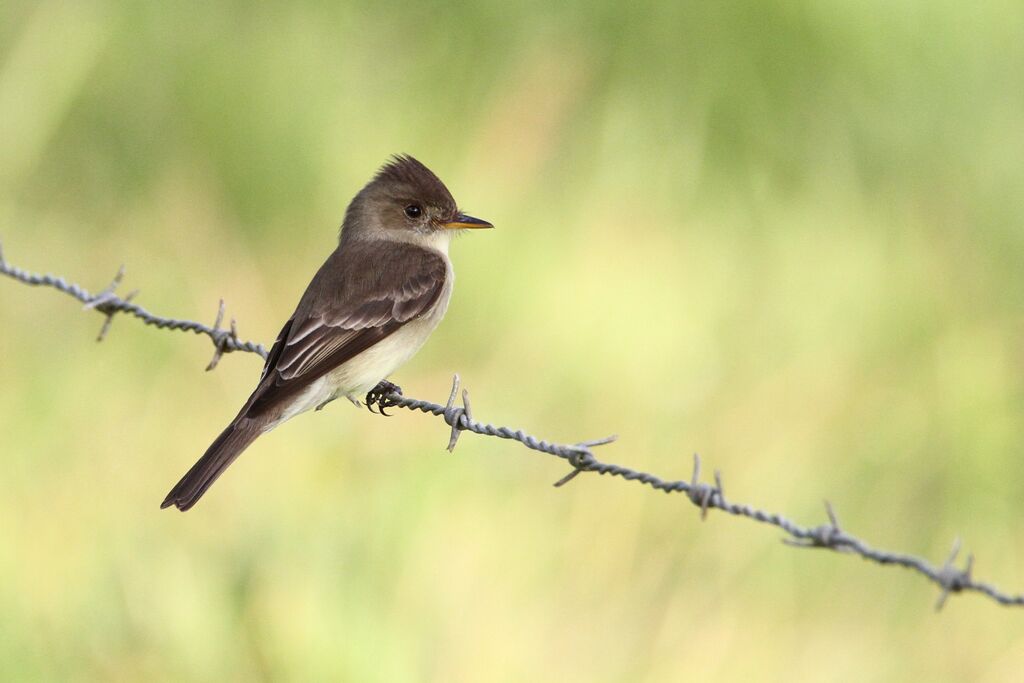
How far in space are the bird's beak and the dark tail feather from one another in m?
1.37

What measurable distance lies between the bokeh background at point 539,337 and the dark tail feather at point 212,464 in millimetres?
588

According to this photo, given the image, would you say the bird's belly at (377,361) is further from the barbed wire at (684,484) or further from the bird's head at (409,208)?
the bird's head at (409,208)

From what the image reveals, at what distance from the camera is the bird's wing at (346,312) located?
15.9ft

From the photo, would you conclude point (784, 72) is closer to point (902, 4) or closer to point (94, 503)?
point (902, 4)

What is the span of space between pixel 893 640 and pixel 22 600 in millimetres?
3213

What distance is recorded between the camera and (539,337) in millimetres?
6812

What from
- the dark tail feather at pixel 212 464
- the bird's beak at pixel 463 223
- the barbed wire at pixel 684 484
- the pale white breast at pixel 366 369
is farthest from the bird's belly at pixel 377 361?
the bird's beak at pixel 463 223

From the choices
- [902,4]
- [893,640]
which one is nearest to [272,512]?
[893,640]

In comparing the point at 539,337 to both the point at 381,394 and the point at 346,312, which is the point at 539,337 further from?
the point at 346,312

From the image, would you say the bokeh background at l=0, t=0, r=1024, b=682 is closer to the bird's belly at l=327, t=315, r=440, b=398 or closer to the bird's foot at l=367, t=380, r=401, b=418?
the bird's foot at l=367, t=380, r=401, b=418

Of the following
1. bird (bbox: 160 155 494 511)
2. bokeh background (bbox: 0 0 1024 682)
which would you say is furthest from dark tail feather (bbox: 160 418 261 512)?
bokeh background (bbox: 0 0 1024 682)

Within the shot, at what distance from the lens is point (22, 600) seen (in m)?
5.00

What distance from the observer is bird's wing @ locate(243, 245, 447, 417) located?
4852mm

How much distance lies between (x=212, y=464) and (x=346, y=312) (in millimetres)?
846
